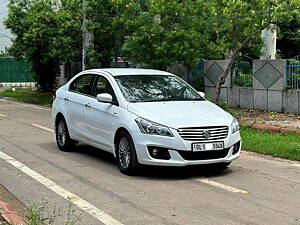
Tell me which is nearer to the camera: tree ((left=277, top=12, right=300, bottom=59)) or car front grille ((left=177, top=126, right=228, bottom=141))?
car front grille ((left=177, top=126, right=228, bottom=141))

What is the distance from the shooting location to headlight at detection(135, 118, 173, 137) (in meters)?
8.22

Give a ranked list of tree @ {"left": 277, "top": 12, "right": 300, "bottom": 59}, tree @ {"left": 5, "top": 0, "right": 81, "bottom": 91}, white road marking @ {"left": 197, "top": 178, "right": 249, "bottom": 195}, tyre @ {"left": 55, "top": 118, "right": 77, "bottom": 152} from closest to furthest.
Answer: white road marking @ {"left": 197, "top": 178, "right": 249, "bottom": 195} → tyre @ {"left": 55, "top": 118, "right": 77, "bottom": 152} → tree @ {"left": 5, "top": 0, "right": 81, "bottom": 91} → tree @ {"left": 277, "top": 12, "right": 300, "bottom": 59}

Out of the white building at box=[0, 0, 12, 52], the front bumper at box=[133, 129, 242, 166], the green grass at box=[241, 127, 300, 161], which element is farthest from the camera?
the white building at box=[0, 0, 12, 52]

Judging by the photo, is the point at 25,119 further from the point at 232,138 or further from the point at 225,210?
the point at 225,210

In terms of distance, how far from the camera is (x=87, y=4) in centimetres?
2273

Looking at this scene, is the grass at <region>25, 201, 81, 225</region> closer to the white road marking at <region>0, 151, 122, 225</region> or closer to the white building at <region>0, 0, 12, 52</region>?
the white road marking at <region>0, 151, 122, 225</region>

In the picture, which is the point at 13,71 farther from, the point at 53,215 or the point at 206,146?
the point at 53,215

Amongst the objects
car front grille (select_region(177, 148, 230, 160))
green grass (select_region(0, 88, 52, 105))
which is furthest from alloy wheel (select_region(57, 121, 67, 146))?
green grass (select_region(0, 88, 52, 105))

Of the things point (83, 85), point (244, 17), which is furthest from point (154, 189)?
point (244, 17)

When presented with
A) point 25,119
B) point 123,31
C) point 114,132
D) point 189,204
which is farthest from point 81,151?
point 123,31

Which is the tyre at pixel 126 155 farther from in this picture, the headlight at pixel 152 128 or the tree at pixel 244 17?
the tree at pixel 244 17

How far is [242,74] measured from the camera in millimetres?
19109

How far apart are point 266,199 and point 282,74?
1037 centimetres

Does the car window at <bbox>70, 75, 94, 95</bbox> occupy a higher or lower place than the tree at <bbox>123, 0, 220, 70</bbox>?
lower
